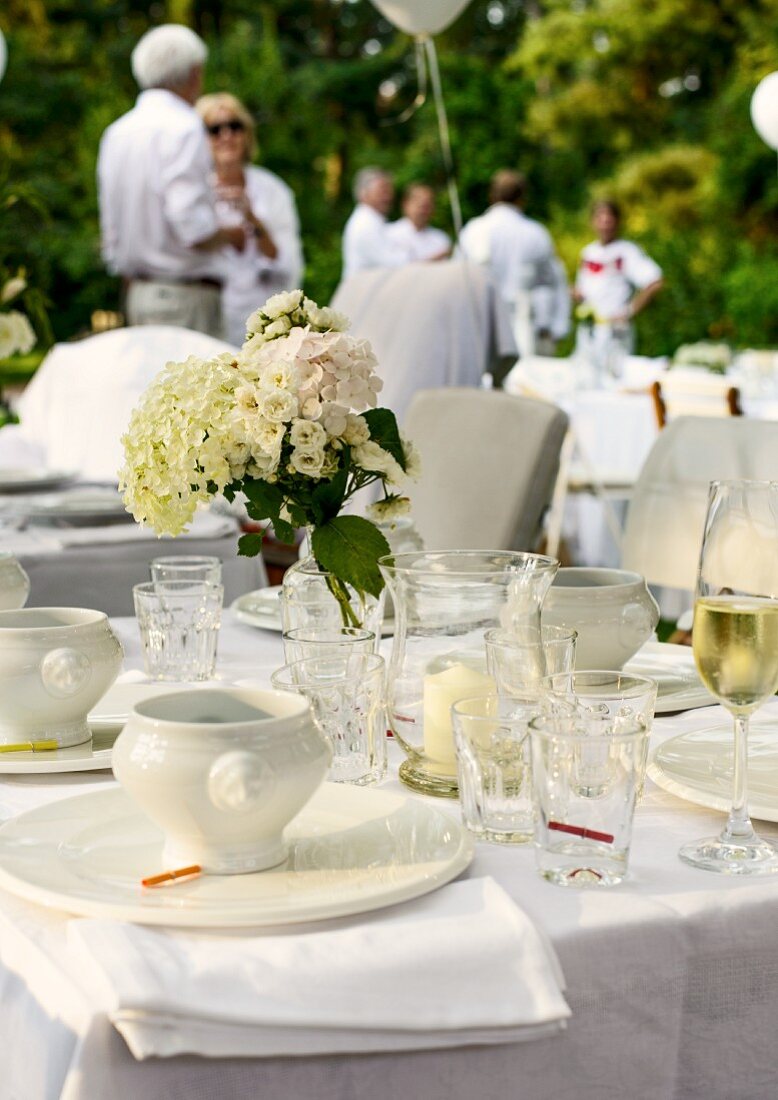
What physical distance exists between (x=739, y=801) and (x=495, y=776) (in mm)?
147

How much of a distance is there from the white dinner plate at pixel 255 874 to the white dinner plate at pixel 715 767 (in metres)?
0.19

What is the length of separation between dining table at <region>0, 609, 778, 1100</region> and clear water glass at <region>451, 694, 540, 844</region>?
0.02 meters

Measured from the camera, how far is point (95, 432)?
3422mm

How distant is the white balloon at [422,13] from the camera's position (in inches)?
159

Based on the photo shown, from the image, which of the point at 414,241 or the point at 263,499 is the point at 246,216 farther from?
the point at 263,499

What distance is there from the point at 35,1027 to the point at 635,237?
13.8 metres

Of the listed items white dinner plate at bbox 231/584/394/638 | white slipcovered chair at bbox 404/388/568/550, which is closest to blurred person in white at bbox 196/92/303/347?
white slipcovered chair at bbox 404/388/568/550

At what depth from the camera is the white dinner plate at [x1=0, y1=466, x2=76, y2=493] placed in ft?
8.41

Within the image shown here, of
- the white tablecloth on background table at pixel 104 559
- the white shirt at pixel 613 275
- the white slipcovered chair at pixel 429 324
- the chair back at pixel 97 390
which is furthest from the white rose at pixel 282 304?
the white shirt at pixel 613 275

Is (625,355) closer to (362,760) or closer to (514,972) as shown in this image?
(362,760)

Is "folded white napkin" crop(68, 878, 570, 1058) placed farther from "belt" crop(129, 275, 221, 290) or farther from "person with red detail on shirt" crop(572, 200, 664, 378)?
"person with red detail on shirt" crop(572, 200, 664, 378)

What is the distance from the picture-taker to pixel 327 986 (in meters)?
0.69

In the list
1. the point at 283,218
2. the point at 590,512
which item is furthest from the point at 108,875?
the point at 283,218

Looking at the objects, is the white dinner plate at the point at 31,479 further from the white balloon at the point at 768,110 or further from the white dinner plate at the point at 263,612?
the white balloon at the point at 768,110
